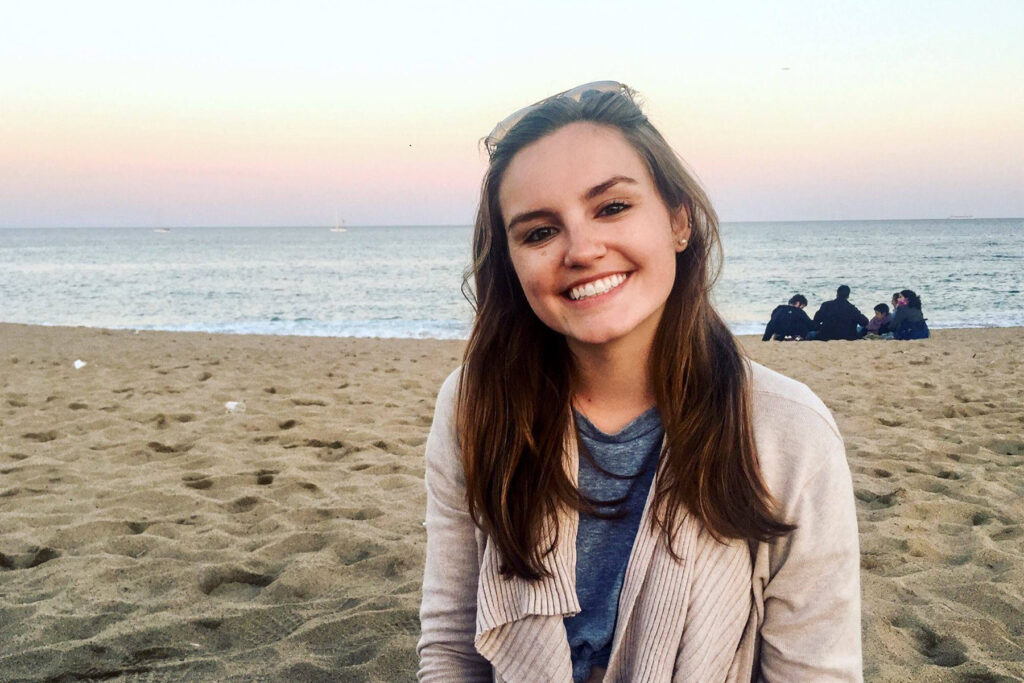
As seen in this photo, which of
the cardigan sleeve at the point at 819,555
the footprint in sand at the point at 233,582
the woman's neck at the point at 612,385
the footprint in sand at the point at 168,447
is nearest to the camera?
the cardigan sleeve at the point at 819,555

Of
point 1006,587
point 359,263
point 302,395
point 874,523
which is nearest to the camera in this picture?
point 1006,587

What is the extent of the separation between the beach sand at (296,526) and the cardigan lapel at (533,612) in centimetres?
86

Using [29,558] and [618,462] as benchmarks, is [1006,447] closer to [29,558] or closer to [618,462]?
[618,462]

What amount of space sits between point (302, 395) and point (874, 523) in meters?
4.61

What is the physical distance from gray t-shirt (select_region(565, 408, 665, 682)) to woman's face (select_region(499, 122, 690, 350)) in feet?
0.77

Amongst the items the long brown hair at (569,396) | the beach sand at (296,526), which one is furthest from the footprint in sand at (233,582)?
the long brown hair at (569,396)

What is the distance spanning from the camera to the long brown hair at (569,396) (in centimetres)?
151

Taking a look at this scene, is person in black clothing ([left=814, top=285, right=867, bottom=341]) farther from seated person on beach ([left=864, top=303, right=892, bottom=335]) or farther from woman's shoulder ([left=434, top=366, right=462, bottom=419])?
woman's shoulder ([left=434, top=366, right=462, bottom=419])

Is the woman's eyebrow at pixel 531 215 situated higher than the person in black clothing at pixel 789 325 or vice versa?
the woman's eyebrow at pixel 531 215

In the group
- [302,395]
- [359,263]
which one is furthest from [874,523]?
[359,263]

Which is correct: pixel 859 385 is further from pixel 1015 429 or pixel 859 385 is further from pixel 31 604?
pixel 31 604

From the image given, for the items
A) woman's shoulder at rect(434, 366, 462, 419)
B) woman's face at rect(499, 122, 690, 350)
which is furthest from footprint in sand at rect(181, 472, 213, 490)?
woman's face at rect(499, 122, 690, 350)

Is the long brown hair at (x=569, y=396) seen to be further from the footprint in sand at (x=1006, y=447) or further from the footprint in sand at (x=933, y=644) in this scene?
the footprint in sand at (x=1006, y=447)

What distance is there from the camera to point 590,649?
164 cm
